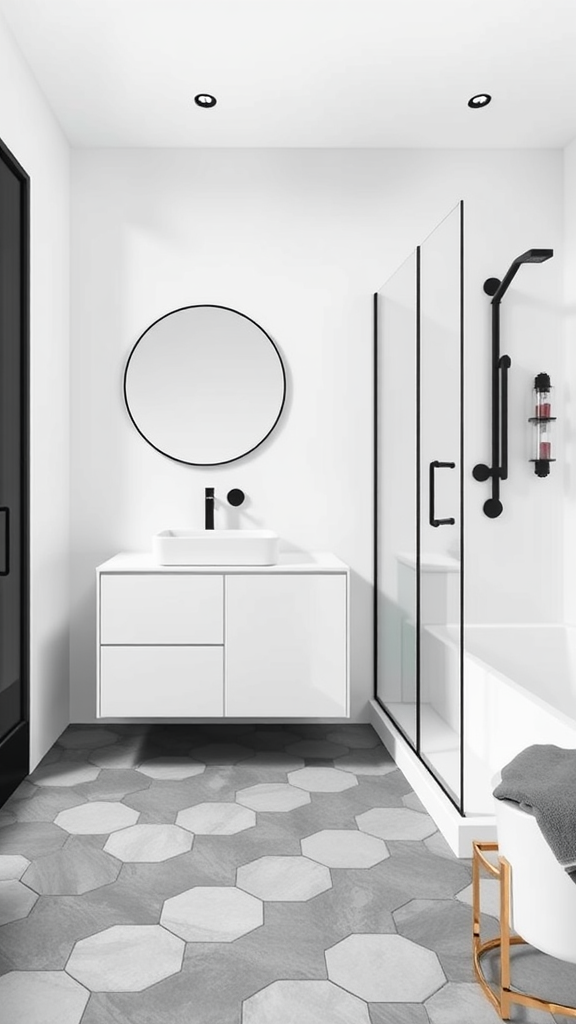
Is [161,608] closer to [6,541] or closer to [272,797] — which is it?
[6,541]

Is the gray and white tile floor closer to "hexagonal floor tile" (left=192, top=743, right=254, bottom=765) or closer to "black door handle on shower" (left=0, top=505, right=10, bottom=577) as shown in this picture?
"hexagonal floor tile" (left=192, top=743, right=254, bottom=765)

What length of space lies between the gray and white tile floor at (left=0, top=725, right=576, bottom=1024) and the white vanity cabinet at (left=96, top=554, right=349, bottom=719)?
249mm

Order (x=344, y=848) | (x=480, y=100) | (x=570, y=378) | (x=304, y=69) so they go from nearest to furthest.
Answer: (x=344, y=848) → (x=304, y=69) → (x=480, y=100) → (x=570, y=378)

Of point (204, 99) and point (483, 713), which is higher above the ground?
point (204, 99)

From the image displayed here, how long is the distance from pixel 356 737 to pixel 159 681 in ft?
2.99

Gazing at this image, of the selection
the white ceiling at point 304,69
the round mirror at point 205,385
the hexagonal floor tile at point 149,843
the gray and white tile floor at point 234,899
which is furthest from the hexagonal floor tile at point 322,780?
the white ceiling at point 304,69

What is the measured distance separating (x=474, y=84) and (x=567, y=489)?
161 centimetres

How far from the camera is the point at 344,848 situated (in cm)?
222

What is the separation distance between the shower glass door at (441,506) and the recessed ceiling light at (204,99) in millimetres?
1028

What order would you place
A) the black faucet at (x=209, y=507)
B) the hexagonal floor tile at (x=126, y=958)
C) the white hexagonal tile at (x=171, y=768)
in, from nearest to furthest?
the hexagonal floor tile at (x=126, y=958) → the white hexagonal tile at (x=171, y=768) → the black faucet at (x=209, y=507)

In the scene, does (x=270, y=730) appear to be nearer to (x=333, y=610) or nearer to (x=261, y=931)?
(x=333, y=610)

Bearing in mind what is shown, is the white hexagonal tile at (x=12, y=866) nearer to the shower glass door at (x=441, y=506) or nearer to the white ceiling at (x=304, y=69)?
the shower glass door at (x=441, y=506)

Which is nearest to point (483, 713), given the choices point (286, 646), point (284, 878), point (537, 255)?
point (286, 646)

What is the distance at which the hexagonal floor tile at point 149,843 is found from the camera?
7.11 ft
